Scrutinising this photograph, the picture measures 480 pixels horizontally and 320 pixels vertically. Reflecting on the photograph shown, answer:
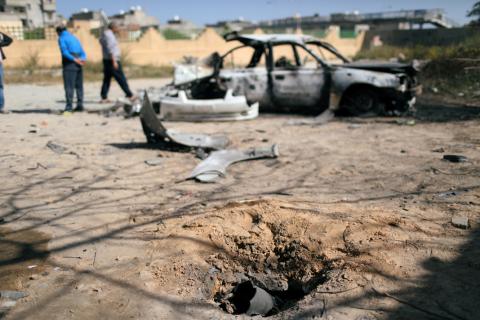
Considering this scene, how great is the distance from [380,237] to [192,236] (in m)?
1.44

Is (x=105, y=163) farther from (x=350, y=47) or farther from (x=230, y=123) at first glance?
(x=350, y=47)

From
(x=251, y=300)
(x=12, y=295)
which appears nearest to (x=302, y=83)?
(x=251, y=300)

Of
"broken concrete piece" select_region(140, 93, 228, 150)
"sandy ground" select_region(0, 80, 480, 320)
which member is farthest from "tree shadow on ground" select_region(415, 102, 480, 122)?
"broken concrete piece" select_region(140, 93, 228, 150)

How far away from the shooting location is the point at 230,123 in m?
8.17

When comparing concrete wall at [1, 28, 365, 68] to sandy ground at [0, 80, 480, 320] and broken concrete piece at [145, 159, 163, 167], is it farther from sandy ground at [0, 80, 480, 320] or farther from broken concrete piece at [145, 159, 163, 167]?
broken concrete piece at [145, 159, 163, 167]

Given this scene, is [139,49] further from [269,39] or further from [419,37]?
[419,37]

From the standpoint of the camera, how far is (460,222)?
3398mm

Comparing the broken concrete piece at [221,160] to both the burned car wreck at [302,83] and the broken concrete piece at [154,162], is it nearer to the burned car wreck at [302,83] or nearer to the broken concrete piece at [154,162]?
the broken concrete piece at [154,162]

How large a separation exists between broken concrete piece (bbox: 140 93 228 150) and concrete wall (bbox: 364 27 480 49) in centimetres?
2428

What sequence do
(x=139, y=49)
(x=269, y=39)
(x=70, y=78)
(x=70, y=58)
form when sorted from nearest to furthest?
(x=269, y=39), (x=70, y=58), (x=70, y=78), (x=139, y=49)

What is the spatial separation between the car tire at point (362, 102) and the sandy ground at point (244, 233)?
2095mm

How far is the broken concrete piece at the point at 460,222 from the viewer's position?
11.0ft

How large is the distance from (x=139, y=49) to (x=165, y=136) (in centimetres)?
1829

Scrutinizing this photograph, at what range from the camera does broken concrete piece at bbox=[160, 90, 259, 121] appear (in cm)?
811
